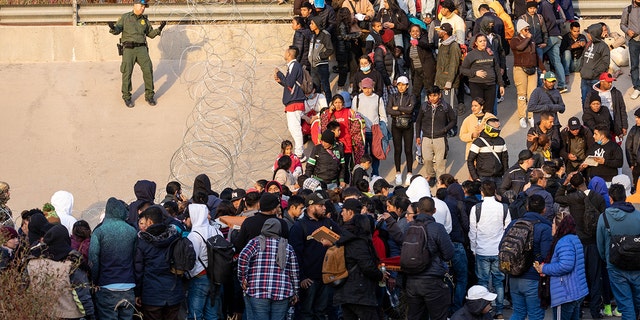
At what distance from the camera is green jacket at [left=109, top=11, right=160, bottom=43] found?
1941 centimetres

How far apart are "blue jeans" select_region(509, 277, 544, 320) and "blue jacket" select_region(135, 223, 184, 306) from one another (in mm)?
3394

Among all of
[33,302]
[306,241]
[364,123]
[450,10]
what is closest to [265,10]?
[450,10]

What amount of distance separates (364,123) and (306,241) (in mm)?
5188

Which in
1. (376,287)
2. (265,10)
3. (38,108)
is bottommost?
(376,287)

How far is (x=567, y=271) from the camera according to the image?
483 inches

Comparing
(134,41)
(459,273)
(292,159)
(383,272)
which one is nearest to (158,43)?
(134,41)

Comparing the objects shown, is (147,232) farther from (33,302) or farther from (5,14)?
(5,14)

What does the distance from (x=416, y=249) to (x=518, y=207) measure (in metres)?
2.15

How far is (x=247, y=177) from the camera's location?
18062 millimetres

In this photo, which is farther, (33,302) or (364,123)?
(364,123)

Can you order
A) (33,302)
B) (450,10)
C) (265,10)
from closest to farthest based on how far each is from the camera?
(33,302), (450,10), (265,10)

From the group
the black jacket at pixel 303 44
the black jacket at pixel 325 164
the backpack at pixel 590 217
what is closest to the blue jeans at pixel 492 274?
the backpack at pixel 590 217

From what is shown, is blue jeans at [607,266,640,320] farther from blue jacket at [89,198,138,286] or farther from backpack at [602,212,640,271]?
blue jacket at [89,198,138,286]

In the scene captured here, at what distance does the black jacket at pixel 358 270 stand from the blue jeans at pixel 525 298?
4.93 feet
